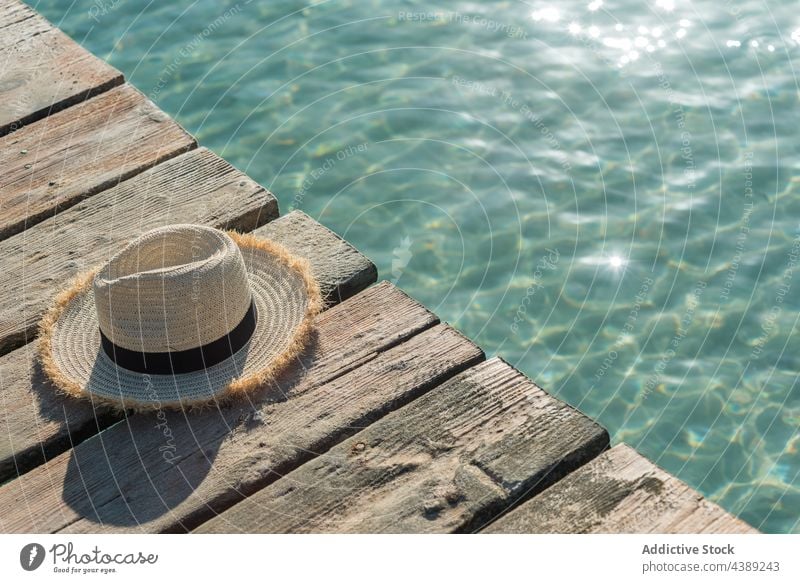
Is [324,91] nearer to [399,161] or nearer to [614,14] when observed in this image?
[399,161]

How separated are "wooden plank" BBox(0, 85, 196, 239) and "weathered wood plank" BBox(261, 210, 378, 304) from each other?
0.76m

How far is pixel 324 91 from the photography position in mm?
6355

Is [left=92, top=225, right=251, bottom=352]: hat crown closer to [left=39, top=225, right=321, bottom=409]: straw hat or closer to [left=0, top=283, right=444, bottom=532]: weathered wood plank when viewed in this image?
[left=39, top=225, right=321, bottom=409]: straw hat

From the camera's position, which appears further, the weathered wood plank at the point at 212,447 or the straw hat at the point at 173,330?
the straw hat at the point at 173,330

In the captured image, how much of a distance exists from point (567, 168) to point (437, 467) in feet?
9.27

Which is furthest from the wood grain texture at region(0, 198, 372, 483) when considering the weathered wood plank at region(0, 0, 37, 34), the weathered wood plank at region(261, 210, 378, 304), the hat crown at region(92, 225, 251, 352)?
the weathered wood plank at region(0, 0, 37, 34)

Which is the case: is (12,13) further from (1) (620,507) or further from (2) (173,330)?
(1) (620,507)

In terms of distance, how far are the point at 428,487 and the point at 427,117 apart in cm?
321

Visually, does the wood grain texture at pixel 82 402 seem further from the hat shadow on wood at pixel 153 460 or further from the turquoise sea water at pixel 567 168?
the turquoise sea water at pixel 567 168

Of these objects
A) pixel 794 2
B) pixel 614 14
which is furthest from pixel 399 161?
pixel 794 2

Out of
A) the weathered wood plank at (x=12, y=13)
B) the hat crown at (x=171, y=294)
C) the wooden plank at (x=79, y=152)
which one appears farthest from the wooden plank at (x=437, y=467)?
the weathered wood plank at (x=12, y=13)

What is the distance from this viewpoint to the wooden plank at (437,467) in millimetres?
3182
